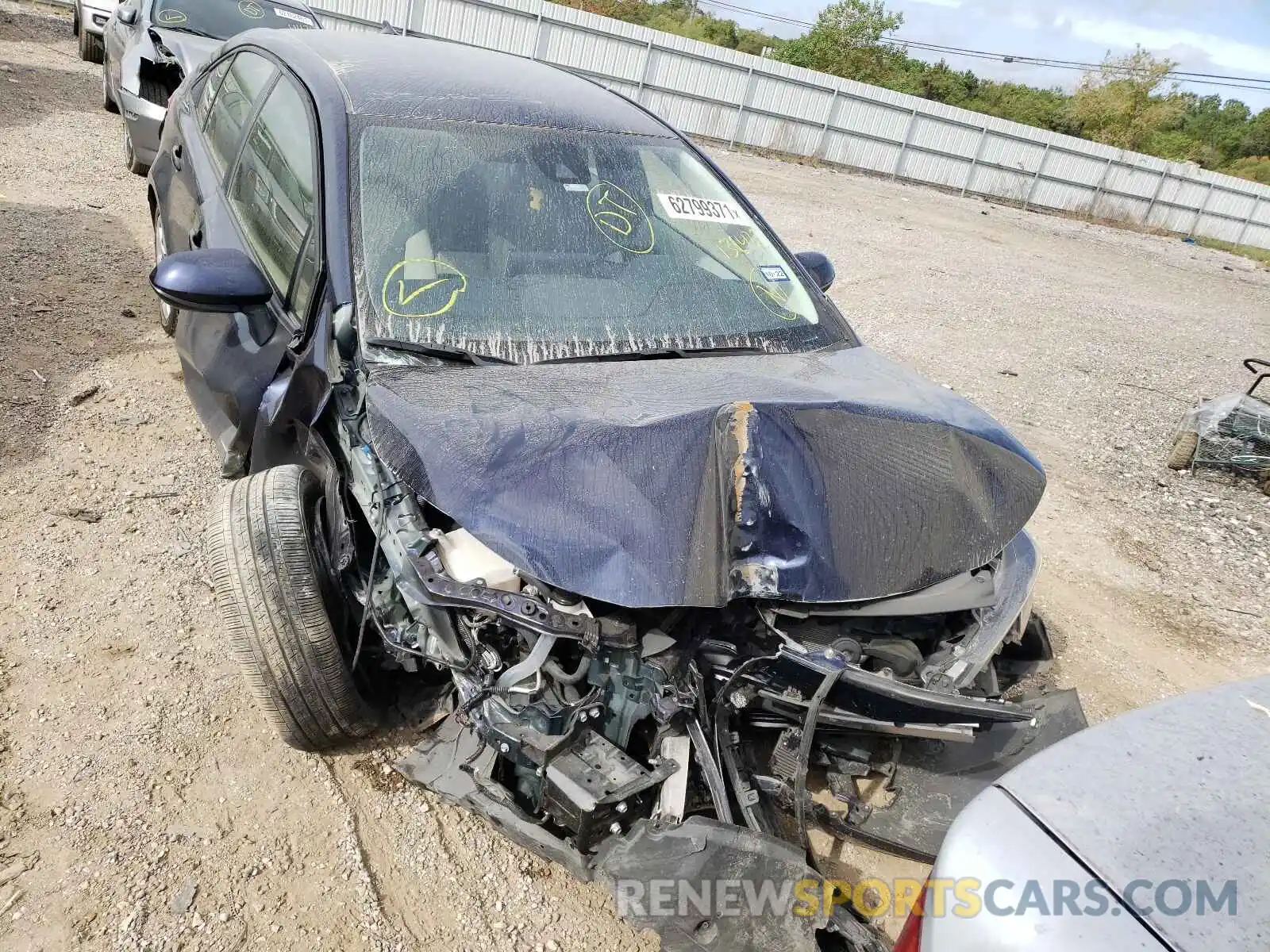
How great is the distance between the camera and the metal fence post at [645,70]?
1822 cm

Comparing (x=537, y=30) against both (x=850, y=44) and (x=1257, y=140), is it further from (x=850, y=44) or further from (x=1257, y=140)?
(x=1257, y=140)

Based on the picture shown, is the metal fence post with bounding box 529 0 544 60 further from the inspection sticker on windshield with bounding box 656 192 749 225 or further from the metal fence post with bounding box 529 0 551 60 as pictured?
the inspection sticker on windshield with bounding box 656 192 749 225

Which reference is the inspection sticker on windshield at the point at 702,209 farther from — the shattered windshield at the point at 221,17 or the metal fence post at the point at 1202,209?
the metal fence post at the point at 1202,209

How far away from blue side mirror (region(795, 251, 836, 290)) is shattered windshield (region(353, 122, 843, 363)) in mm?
345

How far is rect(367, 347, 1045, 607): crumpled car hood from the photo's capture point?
1.90 metres

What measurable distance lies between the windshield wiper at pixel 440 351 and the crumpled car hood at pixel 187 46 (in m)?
4.14

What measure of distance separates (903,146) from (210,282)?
2116 cm

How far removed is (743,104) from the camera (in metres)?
19.0

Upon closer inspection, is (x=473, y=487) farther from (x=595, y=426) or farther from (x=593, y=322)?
(x=593, y=322)

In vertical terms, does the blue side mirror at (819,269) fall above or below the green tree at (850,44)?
below

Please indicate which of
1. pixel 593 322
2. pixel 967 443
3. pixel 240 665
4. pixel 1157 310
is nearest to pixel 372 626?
pixel 240 665

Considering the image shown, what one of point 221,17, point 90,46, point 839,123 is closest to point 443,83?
point 221,17

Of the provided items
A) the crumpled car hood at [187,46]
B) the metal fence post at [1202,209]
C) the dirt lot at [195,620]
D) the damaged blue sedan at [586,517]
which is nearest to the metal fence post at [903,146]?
the metal fence post at [1202,209]

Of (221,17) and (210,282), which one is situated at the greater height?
(221,17)
